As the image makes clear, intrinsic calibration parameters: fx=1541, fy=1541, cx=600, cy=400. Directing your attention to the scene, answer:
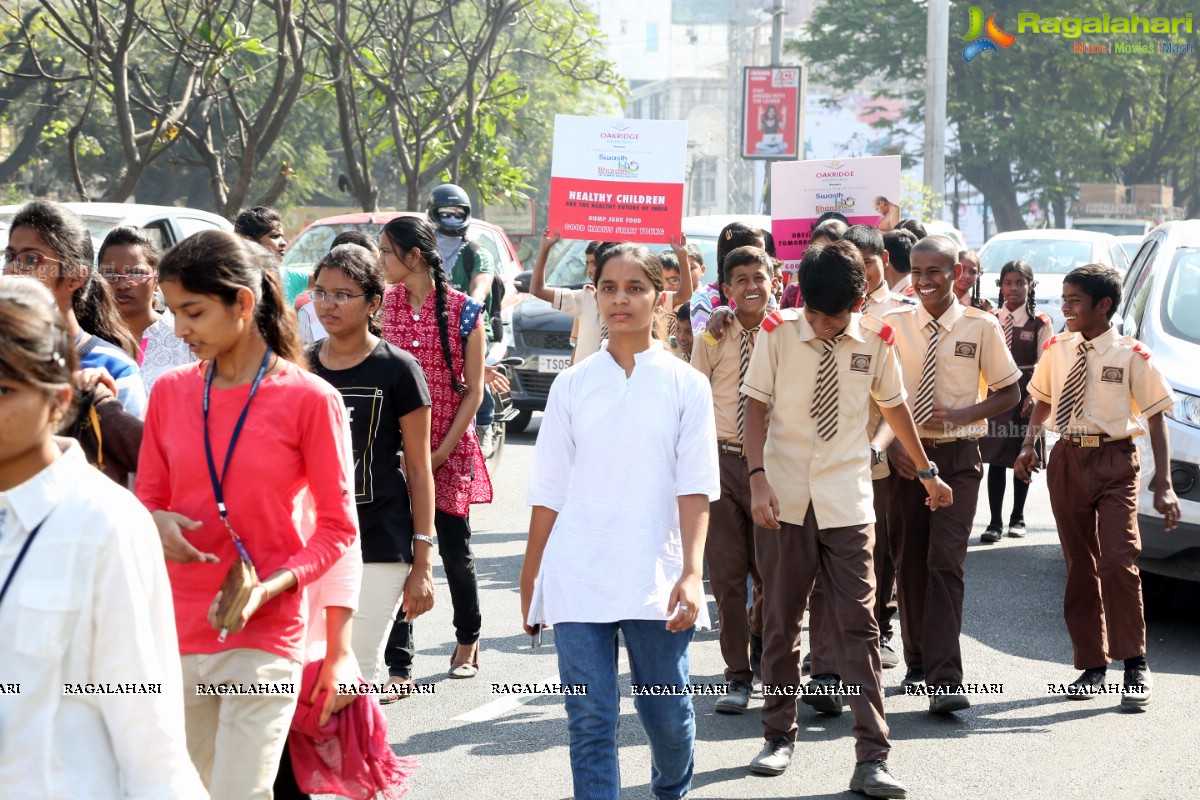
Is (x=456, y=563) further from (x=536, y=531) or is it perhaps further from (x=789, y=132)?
(x=789, y=132)

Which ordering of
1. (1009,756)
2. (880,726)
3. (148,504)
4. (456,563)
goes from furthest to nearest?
(456,563) → (1009,756) → (880,726) → (148,504)

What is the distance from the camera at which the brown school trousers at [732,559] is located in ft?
21.0

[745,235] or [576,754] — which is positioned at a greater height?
[745,235]

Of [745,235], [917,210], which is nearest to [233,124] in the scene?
[917,210]

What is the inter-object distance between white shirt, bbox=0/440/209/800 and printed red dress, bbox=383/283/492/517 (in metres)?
3.85

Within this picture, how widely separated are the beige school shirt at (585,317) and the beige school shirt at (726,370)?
1.40 m

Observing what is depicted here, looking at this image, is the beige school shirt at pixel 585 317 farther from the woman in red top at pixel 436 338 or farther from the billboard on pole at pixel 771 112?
the billboard on pole at pixel 771 112

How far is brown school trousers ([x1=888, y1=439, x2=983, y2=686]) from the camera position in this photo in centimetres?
639

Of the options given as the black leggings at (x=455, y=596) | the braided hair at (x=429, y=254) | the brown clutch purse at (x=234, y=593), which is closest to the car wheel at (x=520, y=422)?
the black leggings at (x=455, y=596)

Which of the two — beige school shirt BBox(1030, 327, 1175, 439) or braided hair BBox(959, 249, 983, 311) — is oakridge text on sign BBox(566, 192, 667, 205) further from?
beige school shirt BBox(1030, 327, 1175, 439)

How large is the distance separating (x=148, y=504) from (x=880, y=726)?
2808 millimetres

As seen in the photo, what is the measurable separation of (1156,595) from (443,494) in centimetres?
428

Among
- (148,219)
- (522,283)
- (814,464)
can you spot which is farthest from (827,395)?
(522,283)

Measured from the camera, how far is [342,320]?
486cm
